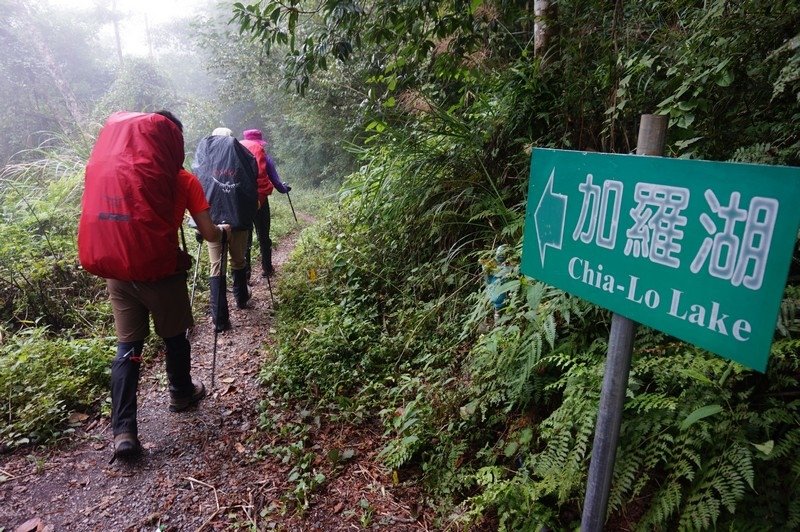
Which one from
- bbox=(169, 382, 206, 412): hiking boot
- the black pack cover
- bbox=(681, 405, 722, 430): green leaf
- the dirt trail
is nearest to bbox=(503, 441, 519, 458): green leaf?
the dirt trail

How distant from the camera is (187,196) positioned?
3045mm

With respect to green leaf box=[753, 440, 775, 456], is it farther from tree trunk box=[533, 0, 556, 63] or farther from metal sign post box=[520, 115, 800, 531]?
tree trunk box=[533, 0, 556, 63]

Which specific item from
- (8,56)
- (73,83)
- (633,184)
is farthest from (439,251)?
(73,83)

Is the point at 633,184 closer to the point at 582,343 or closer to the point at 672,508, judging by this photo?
the point at 672,508

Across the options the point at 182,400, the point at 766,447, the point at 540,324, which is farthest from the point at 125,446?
the point at 766,447

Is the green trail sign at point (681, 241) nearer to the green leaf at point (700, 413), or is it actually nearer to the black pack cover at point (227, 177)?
the green leaf at point (700, 413)

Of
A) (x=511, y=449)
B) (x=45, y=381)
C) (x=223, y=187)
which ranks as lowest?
(x=45, y=381)

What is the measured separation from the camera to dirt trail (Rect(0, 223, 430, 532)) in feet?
7.86

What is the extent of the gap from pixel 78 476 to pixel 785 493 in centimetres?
373

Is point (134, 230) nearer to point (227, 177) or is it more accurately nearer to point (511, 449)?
point (227, 177)

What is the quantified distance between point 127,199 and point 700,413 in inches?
123

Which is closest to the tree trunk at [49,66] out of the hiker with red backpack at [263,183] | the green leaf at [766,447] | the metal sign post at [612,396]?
the hiker with red backpack at [263,183]

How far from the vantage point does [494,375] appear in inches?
103

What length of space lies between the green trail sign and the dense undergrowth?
1007 millimetres
